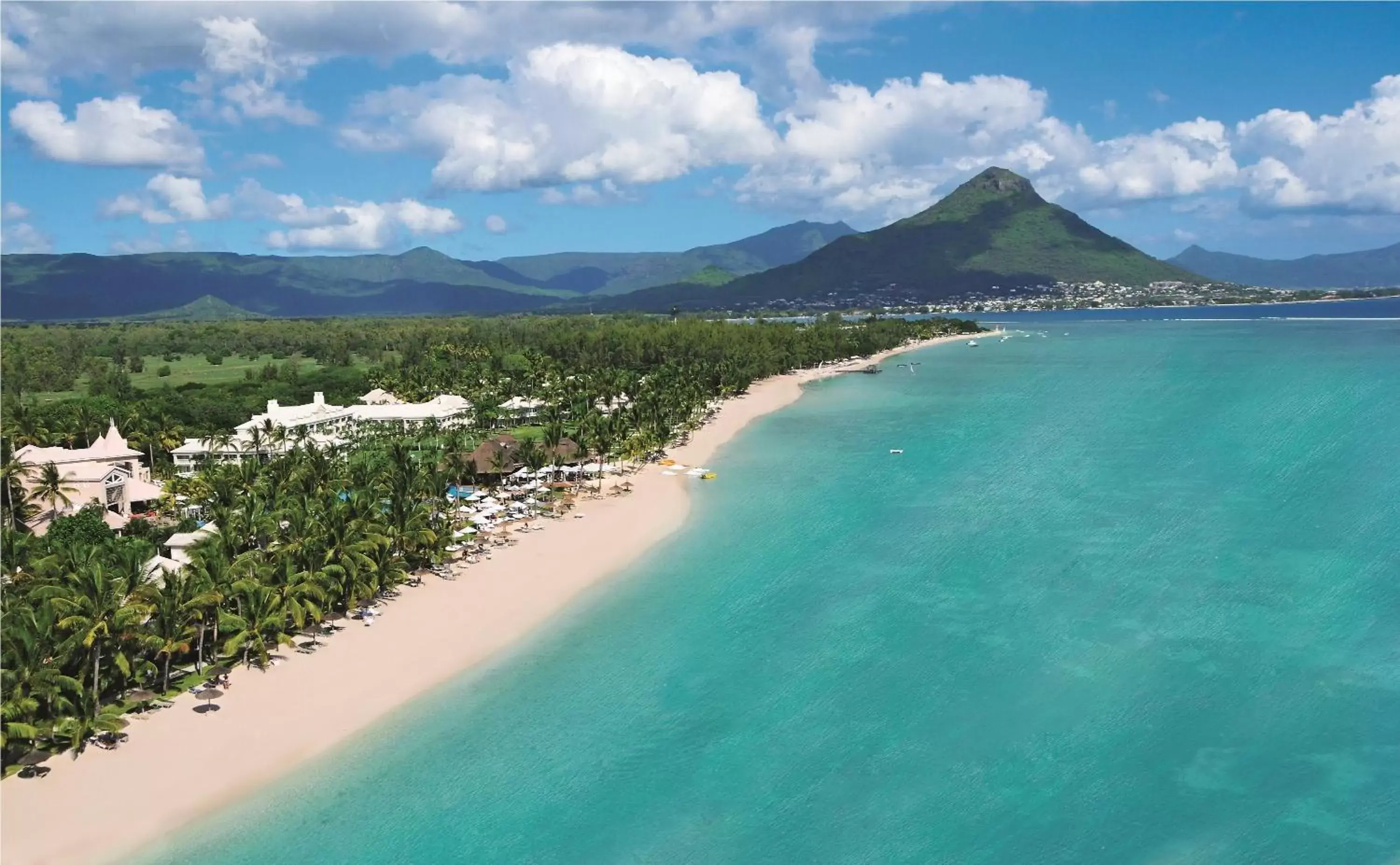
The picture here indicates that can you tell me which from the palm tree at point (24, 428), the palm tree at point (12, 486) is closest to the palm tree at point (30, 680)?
the palm tree at point (12, 486)

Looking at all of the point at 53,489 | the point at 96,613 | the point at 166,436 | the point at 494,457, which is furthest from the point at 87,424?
the point at 96,613

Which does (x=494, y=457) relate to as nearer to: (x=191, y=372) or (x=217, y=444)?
(x=217, y=444)

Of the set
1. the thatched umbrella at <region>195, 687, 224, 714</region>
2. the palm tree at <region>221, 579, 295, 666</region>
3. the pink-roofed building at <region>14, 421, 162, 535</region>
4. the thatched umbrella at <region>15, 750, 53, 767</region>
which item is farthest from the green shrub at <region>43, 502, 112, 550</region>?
the thatched umbrella at <region>15, 750, 53, 767</region>

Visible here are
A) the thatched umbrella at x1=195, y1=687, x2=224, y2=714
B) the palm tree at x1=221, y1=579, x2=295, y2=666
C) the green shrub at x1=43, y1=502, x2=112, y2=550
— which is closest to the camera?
the thatched umbrella at x1=195, y1=687, x2=224, y2=714

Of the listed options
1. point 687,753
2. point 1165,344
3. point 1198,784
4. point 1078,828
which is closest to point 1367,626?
point 1198,784

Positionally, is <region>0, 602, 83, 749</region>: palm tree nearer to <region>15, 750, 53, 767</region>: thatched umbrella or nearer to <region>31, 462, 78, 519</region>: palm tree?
<region>15, 750, 53, 767</region>: thatched umbrella

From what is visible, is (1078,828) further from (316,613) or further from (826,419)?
(826,419)
